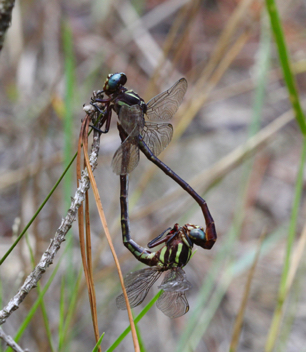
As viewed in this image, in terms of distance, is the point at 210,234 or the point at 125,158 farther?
the point at 210,234

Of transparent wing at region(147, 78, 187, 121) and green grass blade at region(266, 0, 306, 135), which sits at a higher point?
green grass blade at region(266, 0, 306, 135)

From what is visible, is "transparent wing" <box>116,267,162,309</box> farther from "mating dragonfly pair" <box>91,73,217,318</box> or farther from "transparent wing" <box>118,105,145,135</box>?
"transparent wing" <box>118,105,145,135</box>

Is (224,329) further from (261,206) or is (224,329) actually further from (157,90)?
(157,90)

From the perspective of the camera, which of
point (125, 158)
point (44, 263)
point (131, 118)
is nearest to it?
point (44, 263)

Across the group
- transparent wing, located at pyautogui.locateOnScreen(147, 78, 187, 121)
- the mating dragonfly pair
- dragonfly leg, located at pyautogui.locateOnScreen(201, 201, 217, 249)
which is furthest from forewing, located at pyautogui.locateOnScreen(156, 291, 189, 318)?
transparent wing, located at pyautogui.locateOnScreen(147, 78, 187, 121)

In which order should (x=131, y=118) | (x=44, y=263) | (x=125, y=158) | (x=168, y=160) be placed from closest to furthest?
(x=44, y=263), (x=125, y=158), (x=131, y=118), (x=168, y=160)

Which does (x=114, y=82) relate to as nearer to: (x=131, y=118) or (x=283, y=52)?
(x=131, y=118)

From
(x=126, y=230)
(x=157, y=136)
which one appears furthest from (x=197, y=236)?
(x=157, y=136)
